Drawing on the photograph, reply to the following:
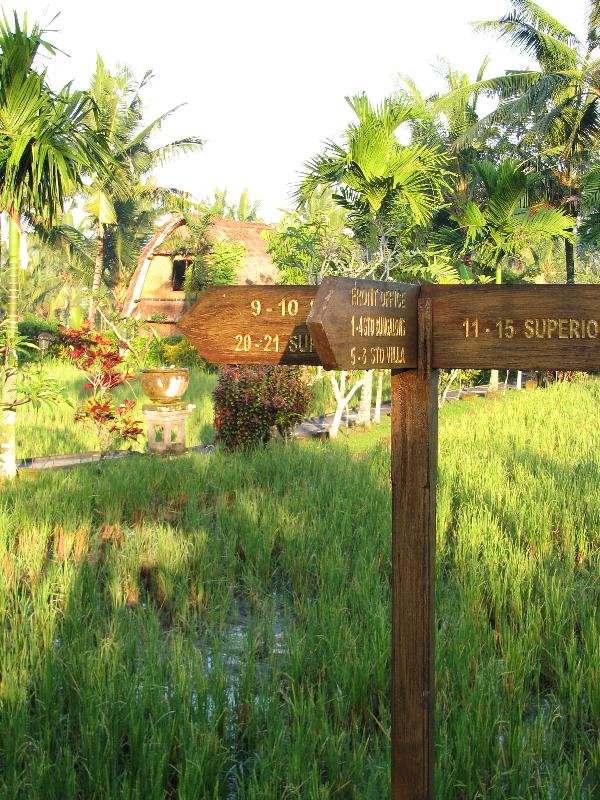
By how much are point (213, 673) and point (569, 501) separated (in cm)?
336

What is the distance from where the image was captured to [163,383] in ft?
30.9

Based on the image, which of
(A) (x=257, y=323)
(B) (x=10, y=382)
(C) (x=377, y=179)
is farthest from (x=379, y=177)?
(A) (x=257, y=323)

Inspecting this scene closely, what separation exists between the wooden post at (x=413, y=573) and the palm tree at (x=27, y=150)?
540cm

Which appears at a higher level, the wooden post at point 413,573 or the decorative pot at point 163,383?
the decorative pot at point 163,383

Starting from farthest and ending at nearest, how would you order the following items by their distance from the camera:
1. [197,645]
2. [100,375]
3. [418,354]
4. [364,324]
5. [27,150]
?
[100,375] → [27,150] → [197,645] → [418,354] → [364,324]

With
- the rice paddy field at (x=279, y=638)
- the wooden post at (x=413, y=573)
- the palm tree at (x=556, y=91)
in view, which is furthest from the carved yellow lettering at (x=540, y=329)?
the palm tree at (x=556, y=91)

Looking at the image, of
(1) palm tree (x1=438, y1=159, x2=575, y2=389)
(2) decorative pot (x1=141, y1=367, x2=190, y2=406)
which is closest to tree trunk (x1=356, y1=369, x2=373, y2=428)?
(2) decorative pot (x1=141, y1=367, x2=190, y2=406)

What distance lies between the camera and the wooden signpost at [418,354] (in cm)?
221

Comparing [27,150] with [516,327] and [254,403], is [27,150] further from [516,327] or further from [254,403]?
[516,327]

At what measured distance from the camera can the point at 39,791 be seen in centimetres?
256

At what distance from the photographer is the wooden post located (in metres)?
2.27

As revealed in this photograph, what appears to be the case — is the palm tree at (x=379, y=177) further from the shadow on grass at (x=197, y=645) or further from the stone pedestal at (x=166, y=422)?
the shadow on grass at (x=197, y=645)

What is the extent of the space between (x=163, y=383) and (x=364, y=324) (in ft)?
24.6

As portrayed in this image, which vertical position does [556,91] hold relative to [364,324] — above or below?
above
